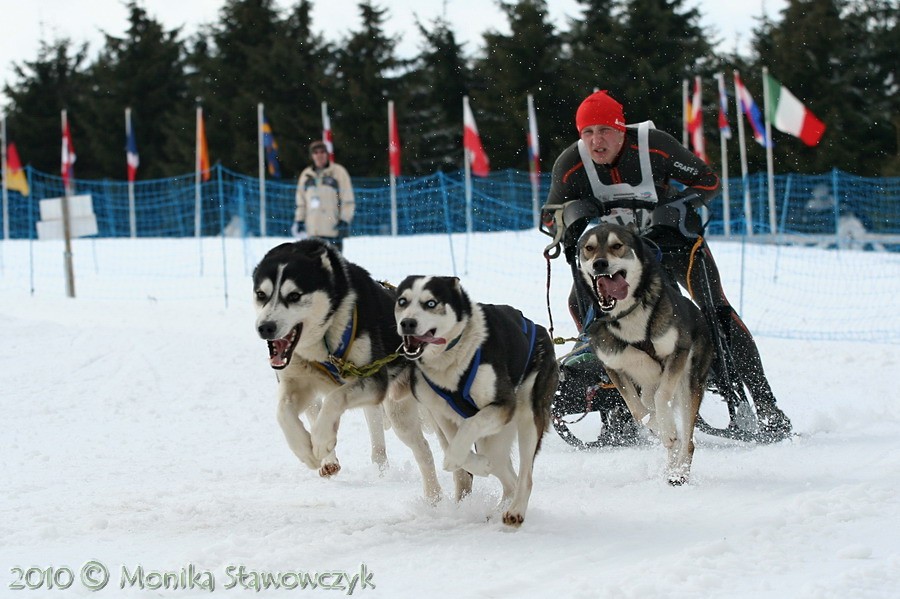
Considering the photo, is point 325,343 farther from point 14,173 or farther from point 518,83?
point 518,83

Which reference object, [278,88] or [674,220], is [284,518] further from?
[278,88]

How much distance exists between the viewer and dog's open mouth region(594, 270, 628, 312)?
4.37 metres

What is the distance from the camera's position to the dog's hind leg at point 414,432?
398 centimetres

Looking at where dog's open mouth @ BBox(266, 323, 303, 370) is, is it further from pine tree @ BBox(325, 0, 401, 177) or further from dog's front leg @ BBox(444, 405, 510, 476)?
pine tree @ BBox(325, 0, 401, 177)

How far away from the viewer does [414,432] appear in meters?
4.04

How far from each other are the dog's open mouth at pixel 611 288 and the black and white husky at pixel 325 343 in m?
1.00

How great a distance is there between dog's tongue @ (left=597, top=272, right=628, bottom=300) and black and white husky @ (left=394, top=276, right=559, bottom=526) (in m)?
0.69

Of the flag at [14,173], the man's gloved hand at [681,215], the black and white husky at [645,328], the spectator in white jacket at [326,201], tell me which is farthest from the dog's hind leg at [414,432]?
the flag at [14,173]

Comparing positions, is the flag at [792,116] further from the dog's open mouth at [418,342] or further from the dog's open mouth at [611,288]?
the dog's open mouth at [418,342]

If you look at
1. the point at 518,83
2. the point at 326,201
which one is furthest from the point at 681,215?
the point at 518,83

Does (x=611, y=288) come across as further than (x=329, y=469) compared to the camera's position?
Yes

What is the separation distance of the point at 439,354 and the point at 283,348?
1.93 ft

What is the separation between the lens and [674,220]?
4.72m

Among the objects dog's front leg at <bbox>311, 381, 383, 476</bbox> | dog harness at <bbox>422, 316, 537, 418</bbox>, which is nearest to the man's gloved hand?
dog harness at <bbox>422, 316, 537, 418</bbox>
